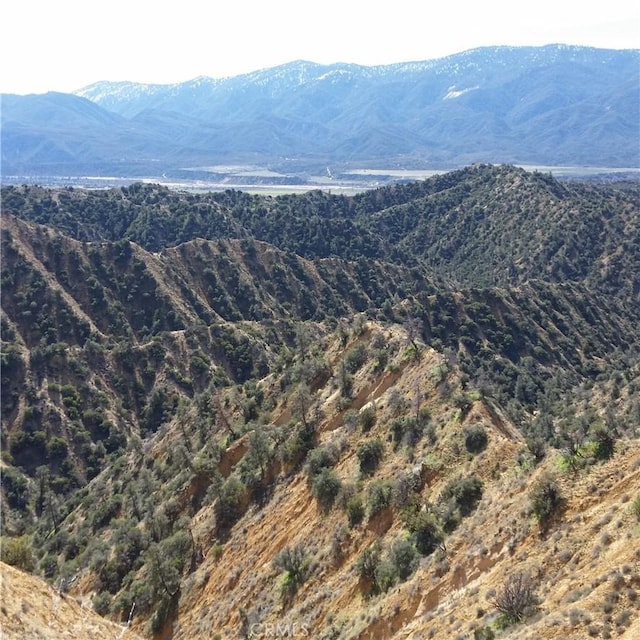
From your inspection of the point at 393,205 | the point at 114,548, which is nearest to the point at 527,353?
the point at 114,548

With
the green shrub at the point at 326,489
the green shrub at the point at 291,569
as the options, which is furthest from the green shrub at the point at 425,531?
the green shrub at the point at 326,489

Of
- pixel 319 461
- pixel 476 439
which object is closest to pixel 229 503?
pixel 319 461

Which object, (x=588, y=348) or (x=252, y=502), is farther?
(x=588, y=348)

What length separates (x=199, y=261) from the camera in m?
108

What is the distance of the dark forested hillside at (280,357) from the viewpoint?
32906mm

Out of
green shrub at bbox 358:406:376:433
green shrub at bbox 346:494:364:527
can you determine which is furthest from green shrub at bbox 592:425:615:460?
green shrub at bbox 358:406:376:433

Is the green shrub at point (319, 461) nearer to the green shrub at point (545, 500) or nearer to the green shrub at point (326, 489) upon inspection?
the green shrub at point (326, 489)

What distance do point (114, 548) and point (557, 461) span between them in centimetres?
2882

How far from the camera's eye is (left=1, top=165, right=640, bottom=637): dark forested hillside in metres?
32.9

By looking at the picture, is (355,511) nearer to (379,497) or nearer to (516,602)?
(379,497)

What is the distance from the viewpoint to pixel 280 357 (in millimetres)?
57344

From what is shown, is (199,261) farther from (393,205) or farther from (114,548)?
(393,205)

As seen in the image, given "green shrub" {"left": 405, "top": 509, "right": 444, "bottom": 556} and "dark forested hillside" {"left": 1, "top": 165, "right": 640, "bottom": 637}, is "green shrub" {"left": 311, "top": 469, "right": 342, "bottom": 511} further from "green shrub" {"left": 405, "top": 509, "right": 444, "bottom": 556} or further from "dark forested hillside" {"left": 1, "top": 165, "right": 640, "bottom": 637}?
"green shrub" {"left": 405, "top": 509, "right": 444, "bottom": 556}

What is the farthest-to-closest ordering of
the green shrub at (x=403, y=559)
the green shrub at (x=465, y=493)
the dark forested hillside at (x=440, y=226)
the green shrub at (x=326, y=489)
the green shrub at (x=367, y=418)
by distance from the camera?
the dark forested hillside at (x=440, y=226) → the green shrub at (x=367, y=418) → the green shrub at (x=326, y=489) → the green shrub at (x=465, y=493) → the green shrub at (x=403, y=559)
